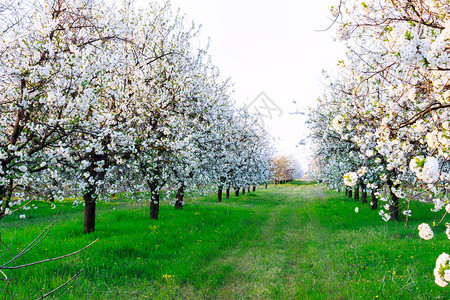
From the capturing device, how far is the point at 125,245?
8695mm

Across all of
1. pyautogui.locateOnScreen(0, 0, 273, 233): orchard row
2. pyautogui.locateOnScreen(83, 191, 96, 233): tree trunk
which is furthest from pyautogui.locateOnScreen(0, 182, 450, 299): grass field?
pyautogui.locateOnScreen(0, 0, 273, 233): orchard row

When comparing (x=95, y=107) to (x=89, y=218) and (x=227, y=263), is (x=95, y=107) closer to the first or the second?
(x=89, y=218)

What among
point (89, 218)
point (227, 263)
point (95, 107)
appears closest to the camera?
point (227, 263)

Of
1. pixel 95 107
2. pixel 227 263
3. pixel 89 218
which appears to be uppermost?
pixel 95 107

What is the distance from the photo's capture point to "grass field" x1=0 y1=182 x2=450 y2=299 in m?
6.24

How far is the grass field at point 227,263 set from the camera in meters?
6.24

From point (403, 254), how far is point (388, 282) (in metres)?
2.45

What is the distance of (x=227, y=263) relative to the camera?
830 centimetres

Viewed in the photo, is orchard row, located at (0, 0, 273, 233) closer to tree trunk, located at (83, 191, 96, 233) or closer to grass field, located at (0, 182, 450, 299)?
tree trunk, located at (83, 191, 96, 233)

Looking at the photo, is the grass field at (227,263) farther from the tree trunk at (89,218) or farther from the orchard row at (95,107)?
the orchard row at (95,107)

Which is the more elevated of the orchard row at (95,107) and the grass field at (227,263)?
the orchard row at (95,107)

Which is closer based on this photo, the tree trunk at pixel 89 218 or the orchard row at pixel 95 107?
the orchard row at pixel 95 107

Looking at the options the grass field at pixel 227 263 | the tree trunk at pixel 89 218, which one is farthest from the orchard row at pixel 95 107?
the grass field at pixel 227 263

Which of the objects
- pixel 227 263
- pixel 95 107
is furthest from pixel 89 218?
pixel 227 263
